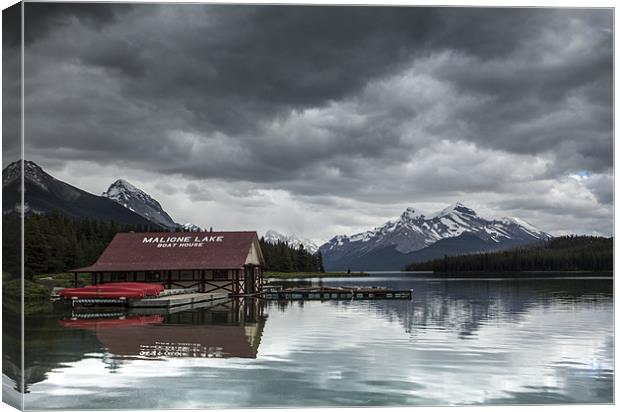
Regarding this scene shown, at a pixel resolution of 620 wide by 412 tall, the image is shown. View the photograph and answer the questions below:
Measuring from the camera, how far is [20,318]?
13.0 metres

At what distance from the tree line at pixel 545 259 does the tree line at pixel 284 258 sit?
139 ft

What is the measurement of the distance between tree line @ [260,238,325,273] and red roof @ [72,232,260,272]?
61.3 m

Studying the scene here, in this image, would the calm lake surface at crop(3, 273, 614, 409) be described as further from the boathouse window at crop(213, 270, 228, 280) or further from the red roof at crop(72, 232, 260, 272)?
the boathouse window at crop(213, 270, 228, 280)

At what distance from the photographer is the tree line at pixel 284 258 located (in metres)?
123

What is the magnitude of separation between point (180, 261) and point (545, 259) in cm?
10835

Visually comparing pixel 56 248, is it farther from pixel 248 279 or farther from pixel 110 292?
pixel 110 292

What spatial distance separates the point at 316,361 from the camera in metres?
18.0

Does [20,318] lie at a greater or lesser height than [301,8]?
lesser

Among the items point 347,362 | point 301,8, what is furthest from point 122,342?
point 301,8

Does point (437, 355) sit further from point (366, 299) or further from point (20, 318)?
point (366, 299)

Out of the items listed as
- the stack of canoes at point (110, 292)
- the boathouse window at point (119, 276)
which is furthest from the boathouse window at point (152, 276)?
the stack of canoes at point (110, 292)

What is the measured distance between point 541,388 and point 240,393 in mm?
5749

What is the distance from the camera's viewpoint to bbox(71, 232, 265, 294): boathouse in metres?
51.1

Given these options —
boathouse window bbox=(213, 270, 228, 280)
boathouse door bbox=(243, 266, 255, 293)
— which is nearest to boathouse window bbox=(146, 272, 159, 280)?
boathouse window bbox=(213, 270, 228, 280)
